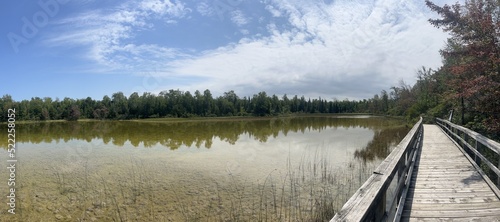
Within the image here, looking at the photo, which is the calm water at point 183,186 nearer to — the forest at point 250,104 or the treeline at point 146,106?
the forest at point 250,104

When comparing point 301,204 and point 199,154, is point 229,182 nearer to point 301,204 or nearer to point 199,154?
point 301,204

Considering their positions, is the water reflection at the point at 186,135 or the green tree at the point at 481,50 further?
the water reflection at the point at 186,135

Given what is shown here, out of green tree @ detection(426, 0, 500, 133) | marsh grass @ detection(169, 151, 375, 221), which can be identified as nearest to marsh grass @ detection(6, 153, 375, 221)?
marsh grass @ detection(169, 151, 375, 221)

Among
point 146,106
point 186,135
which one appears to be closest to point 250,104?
point 146,106

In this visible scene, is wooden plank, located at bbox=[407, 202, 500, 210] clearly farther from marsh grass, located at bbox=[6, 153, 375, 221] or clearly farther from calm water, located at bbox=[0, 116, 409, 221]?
calm water, located at bbox=[0, 116, 409, 221]

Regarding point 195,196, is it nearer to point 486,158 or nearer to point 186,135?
point 486,158

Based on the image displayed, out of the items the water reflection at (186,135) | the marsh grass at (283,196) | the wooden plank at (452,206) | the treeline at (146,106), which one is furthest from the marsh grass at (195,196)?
the treeline at (146,106)

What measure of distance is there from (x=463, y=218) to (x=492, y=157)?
638 centimetres

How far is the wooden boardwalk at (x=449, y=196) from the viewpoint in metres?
3.59

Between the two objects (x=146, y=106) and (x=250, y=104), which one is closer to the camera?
(x=146, y=106)

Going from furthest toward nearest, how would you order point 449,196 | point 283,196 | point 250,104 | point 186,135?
point 250,104 < point 186,135 < point 283,196 < point 449,196

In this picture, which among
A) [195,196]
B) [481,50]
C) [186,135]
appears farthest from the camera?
[186,135]

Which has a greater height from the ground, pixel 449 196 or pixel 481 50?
pixel 481 50

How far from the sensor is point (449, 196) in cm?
436
